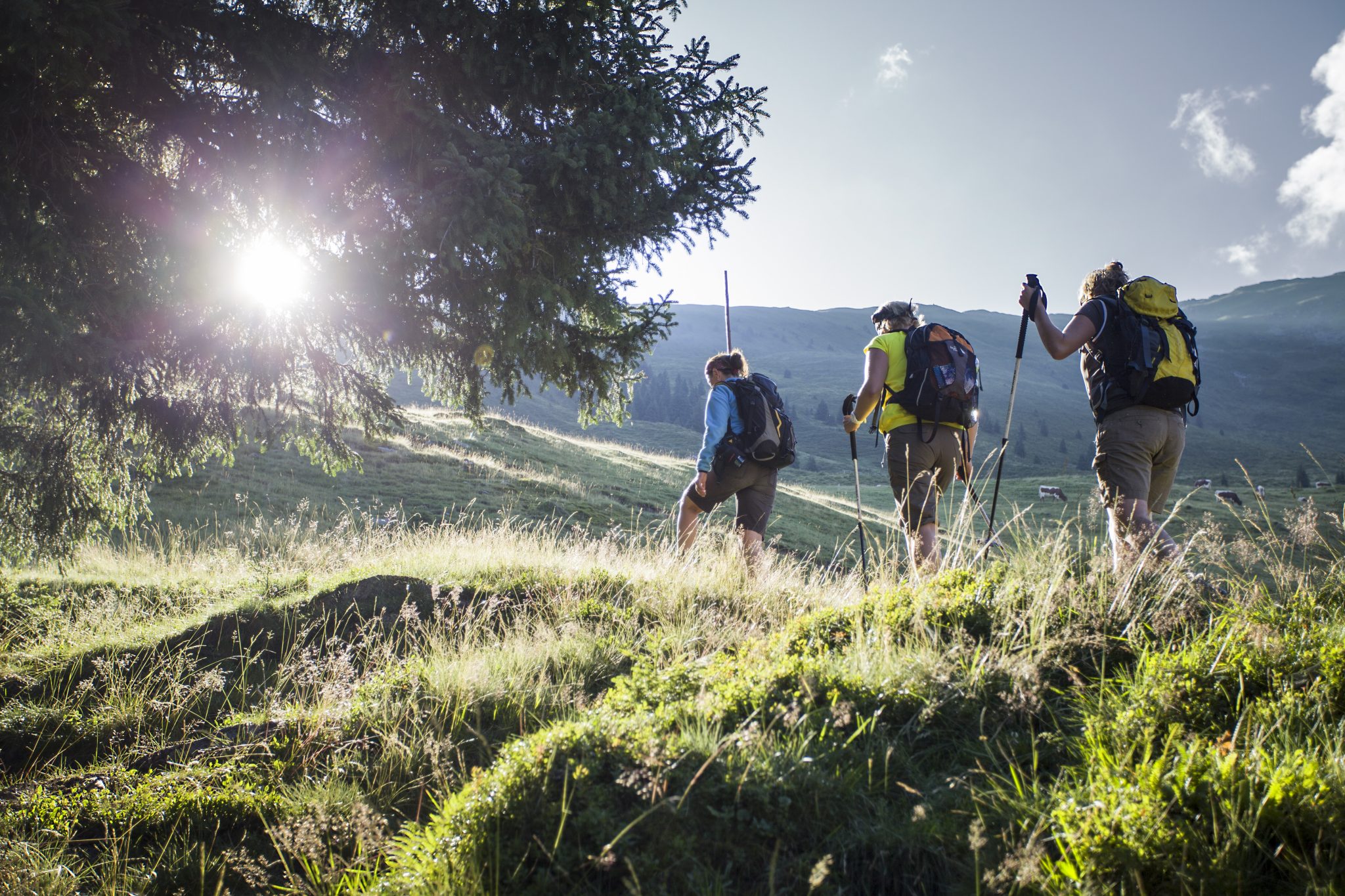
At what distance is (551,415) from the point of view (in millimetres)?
139375

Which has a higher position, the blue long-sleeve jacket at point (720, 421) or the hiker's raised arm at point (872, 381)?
the hiker's raised arm at point (872, 381)

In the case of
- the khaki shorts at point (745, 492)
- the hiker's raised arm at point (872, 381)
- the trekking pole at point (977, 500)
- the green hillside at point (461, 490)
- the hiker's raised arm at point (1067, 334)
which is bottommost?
the green hillside at point (461, 490)

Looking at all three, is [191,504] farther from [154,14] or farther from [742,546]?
[742,546]

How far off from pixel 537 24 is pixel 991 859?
20.9ft

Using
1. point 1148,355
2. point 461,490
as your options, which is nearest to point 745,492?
point 1148,355

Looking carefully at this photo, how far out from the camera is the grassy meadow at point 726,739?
207 cm

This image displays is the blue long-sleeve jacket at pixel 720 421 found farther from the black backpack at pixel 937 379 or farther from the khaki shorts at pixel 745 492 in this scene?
the black backpack at pixel 937 379

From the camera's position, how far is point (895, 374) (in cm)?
557

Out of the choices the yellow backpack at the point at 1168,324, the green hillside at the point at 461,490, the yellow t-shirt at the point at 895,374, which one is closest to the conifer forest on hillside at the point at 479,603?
the yellow t-shirt at the point at 895,374

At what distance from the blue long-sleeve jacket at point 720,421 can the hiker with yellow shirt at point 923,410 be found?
1271mm

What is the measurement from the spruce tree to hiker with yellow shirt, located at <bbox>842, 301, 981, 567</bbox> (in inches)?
85.3

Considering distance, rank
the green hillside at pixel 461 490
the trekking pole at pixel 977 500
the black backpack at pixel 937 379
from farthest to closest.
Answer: the green hillside at pixel 461 490 → the black backpack at pixel 937 379 → the trekking pole at pixel 977 500

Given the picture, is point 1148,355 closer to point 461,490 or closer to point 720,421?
point 720,421

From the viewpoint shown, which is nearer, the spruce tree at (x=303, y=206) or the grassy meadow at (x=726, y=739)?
the grassy meadow at (x=726, y=739)
